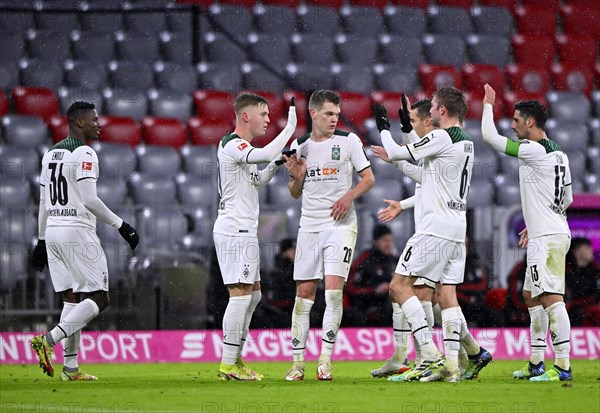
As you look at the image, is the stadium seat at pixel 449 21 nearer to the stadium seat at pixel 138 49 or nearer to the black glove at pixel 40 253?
the stadium seat at pixel 138 49

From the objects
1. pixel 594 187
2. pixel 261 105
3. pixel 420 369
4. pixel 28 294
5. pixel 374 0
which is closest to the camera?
pixel 420 369

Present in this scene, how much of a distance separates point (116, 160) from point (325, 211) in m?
6.60

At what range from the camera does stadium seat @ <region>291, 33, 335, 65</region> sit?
17594 millimetres

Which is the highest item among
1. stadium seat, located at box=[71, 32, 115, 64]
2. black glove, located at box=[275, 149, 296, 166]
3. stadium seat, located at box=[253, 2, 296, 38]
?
stadium seat, located at box=[253, 2, 296, 38]

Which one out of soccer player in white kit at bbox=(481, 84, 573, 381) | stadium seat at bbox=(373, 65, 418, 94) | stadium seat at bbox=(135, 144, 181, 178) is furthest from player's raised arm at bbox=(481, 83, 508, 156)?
stadium seat at bbox=(373, 65, 418, 94)

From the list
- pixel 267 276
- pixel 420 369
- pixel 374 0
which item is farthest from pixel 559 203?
pixel 374 0

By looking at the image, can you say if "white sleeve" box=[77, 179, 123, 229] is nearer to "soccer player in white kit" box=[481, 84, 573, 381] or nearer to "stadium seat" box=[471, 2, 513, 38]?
"soccer player in white kit" box=[481, 84, 573, 381]

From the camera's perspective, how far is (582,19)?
19.2 metres

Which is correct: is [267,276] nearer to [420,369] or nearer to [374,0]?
[420,369]

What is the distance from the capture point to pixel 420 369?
8688 millimetres

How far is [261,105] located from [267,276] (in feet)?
13.3

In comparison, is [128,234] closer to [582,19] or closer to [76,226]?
[76,226]

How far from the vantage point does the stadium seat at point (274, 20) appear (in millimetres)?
17883

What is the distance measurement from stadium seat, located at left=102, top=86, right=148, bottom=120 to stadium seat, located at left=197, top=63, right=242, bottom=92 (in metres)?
0.96
